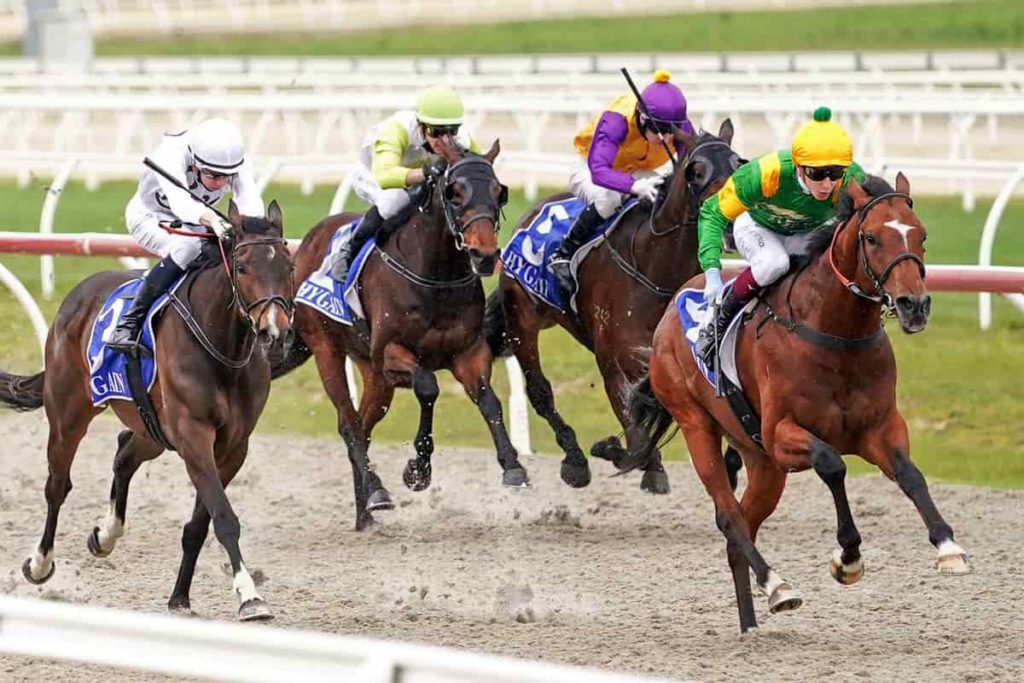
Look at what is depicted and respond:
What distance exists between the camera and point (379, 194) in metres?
8.08

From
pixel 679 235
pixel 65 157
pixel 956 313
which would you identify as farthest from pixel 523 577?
pixel 65 157

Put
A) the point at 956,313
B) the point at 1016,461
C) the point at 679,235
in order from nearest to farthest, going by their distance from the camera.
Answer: the point at 679,235 → the point at 1016,461 → the point at 956,313

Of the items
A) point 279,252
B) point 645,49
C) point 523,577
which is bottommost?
point 523,577

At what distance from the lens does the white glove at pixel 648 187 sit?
7582 mm

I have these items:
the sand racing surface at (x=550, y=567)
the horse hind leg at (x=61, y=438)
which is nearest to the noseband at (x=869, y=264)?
the sand racing surface at (x=550, y=567)

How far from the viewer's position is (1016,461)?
30.0 ft

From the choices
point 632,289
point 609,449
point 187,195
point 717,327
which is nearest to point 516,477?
point 609,449

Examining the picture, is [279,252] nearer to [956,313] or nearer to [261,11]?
[956,313]

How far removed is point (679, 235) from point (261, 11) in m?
27.1

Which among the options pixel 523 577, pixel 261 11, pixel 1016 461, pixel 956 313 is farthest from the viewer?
pixel 261 11

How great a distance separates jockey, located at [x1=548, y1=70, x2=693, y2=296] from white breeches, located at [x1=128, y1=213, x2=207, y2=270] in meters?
A: 1.74

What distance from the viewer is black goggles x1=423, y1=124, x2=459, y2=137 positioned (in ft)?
24.8

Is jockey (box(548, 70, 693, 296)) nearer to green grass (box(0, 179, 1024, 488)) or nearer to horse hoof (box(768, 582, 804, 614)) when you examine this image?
green grass (box(0, 179, 1024, 488))

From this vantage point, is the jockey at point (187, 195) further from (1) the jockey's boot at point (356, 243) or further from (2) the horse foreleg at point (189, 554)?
(1) the jockey's boot at point (356, 243)
